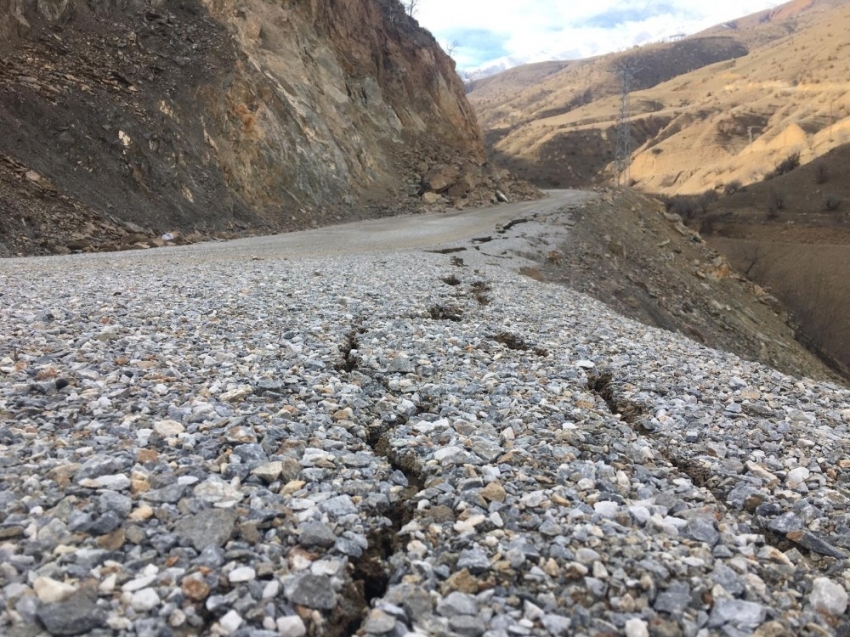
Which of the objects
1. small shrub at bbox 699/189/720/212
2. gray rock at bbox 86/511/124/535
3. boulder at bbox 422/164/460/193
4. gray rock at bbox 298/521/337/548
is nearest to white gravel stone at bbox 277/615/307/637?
gray rock at bbox 298/521/337/548

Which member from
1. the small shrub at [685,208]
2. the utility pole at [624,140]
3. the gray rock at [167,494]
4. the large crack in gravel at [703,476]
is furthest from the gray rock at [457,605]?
the small shrub at [685,208]

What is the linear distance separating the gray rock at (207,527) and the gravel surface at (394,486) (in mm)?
15

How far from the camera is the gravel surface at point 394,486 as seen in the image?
2.71 m

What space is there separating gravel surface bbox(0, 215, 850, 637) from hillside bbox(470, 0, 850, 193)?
68.8 m

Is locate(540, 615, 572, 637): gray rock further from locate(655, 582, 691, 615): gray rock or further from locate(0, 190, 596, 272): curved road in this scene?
locate(0, 190, 596, 272): curved road

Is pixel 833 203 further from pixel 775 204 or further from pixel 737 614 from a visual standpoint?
pixel 737 614

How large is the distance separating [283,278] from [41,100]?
45.8 ft

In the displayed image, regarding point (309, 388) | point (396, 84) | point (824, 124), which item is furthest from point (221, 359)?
point (824, 124)

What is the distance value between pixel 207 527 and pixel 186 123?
72.5ft

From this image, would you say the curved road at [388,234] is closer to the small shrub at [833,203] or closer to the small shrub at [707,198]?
the small shrub at [833,203]

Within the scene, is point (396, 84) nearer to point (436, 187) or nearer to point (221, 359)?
point (436, 187)

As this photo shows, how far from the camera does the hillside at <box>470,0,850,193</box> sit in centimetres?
7019

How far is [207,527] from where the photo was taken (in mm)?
3062

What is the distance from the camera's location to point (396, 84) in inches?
1476
